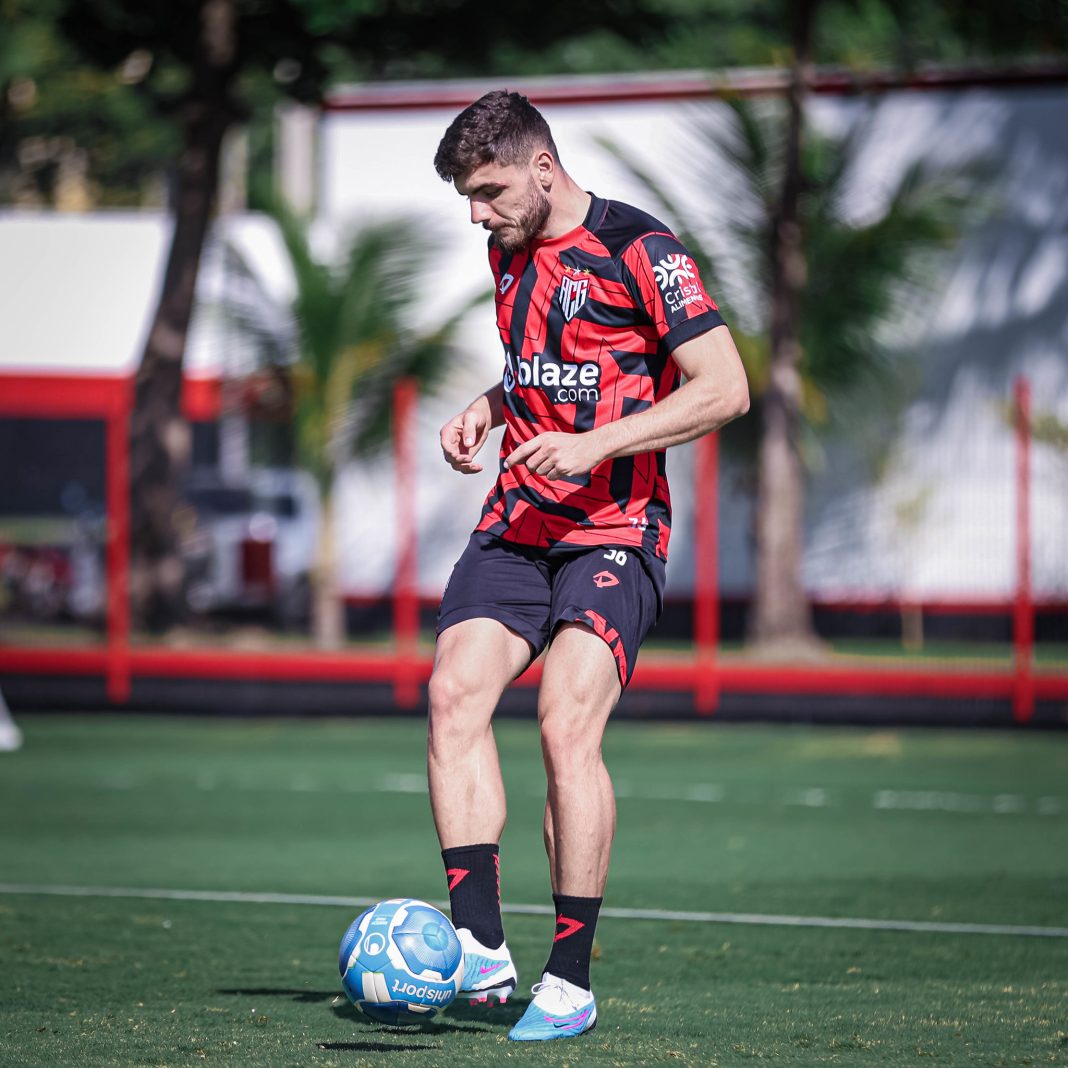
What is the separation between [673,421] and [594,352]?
0.35 metres

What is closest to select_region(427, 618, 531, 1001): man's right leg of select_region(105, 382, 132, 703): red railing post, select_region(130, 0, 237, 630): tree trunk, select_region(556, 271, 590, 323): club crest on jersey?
select_region(556, 271, 590, 323): club crest on jersey

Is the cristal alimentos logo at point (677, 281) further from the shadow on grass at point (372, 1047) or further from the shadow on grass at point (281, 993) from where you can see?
the shadow on grass at point (281, 993)

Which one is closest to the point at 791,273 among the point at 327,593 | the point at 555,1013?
the point at 327,593

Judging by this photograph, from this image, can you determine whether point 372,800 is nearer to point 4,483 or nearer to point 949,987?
point 949,987

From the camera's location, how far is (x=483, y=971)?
4.35m

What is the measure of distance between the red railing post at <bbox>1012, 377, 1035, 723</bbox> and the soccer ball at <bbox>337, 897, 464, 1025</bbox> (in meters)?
9.12

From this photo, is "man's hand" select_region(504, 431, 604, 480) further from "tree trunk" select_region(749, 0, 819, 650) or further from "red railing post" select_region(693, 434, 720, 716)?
"tree trunk" select_region(749, 0, 819, 650)

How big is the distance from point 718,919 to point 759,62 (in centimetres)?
1206

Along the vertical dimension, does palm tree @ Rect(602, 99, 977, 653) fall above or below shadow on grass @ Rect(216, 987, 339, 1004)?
above

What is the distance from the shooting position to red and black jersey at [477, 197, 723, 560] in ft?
14.1

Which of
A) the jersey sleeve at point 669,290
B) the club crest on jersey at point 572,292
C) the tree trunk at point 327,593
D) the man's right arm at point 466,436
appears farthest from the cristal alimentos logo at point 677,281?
the tree trunk at point 327,593

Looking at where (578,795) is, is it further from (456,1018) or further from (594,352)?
(594,352)

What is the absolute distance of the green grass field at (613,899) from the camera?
4234 mm

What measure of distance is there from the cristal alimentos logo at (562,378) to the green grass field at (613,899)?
1.45 m
